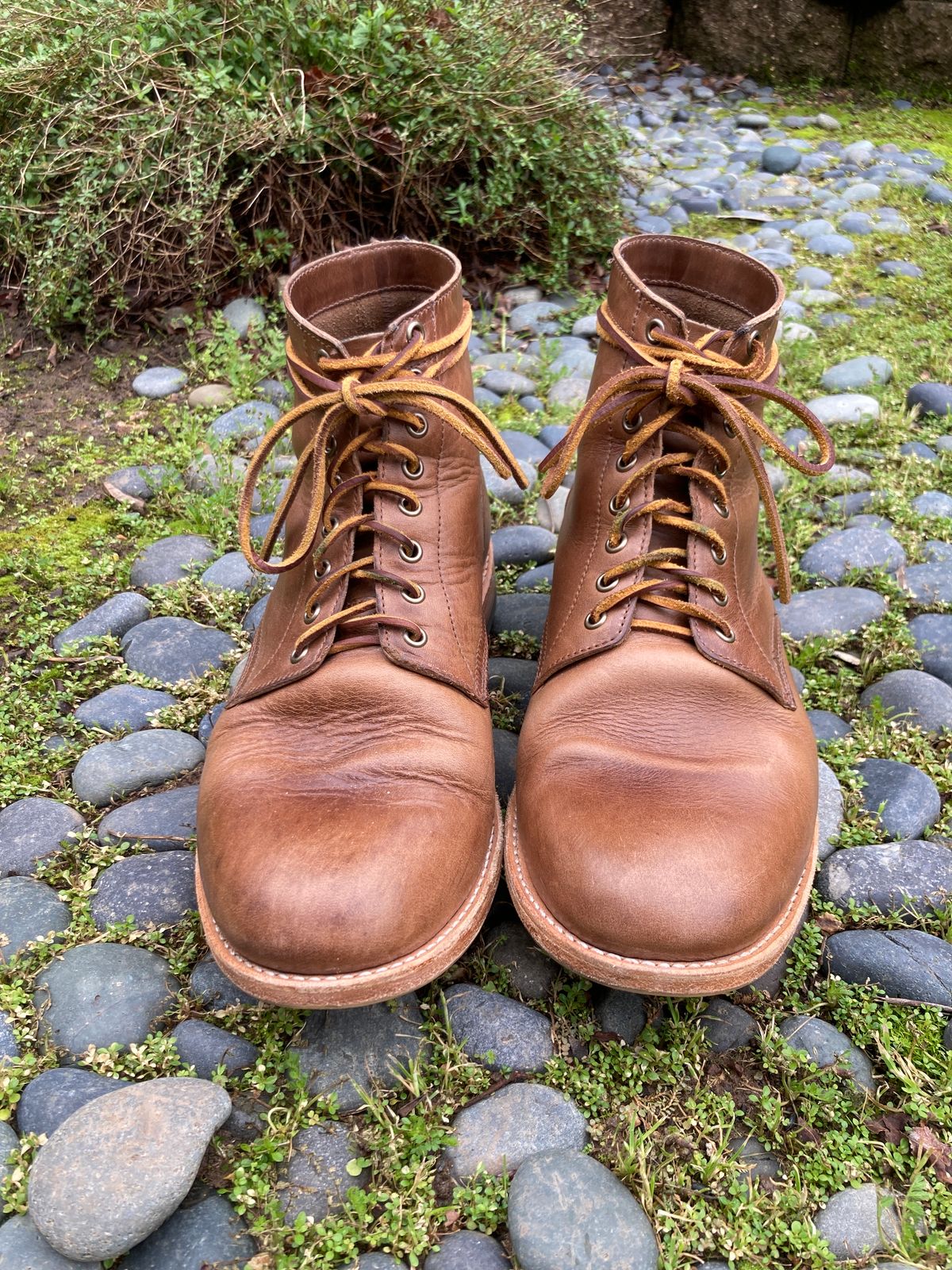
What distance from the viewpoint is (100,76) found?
3973 mm

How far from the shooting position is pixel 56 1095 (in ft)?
5.27

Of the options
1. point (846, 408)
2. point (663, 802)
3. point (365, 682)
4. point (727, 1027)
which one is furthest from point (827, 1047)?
point (846, 408)

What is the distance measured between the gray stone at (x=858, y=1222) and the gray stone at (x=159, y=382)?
344 cm

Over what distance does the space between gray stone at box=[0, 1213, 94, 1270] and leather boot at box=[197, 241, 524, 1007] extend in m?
0.44

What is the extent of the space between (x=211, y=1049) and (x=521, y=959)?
0.58 m

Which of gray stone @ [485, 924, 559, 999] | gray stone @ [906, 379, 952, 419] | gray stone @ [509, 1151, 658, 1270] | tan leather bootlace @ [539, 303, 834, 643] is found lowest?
gray stone @ [485, 924, 559, 999]

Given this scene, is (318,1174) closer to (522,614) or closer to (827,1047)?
(827,1047)

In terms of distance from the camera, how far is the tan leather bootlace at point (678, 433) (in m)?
1.96

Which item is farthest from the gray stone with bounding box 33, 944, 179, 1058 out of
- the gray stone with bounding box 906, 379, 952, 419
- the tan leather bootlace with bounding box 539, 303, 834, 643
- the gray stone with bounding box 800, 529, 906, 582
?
the gray stone with bounding box 906, 379, 952, 419

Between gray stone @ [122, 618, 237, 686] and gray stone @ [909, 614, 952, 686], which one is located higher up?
gray stone @ [909, 614, 952, 686]

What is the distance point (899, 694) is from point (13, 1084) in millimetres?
2090

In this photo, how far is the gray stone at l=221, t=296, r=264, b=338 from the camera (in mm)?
4125

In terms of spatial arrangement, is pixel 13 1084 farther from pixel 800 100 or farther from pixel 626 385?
pixel 800 100

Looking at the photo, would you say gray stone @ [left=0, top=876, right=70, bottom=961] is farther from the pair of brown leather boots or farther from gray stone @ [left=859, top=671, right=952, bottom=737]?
gray stone @ [left=859, top=671, right=952, bottom=737]
